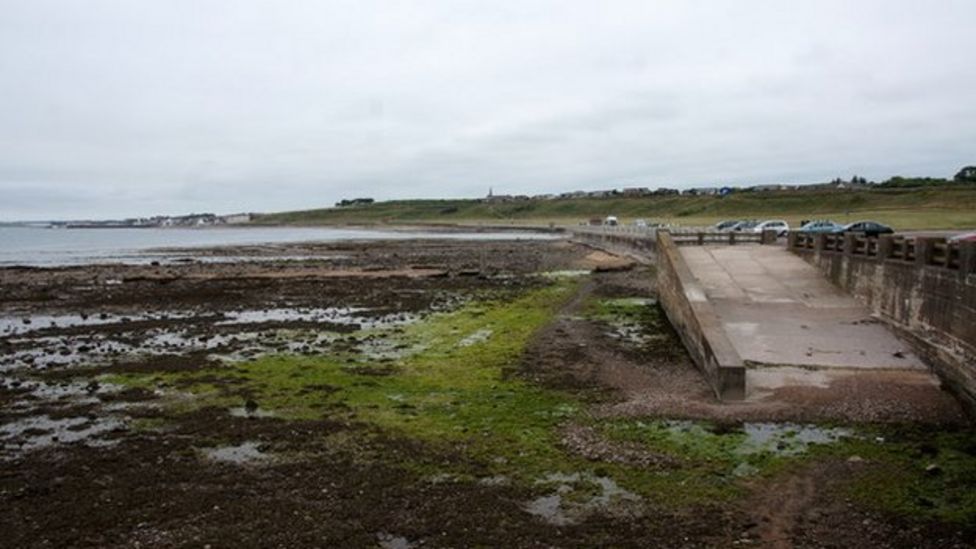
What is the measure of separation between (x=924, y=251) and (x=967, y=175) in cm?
10635

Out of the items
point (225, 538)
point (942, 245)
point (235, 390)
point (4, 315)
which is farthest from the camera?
point (4, 315)

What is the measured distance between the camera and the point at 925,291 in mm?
18156

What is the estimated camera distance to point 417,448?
Result: 1180 centimetres

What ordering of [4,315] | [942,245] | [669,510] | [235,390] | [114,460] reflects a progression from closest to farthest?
1. [669,510]
2. [114,460]
3. [235,390]
4. [942,245]
5. [4,315]

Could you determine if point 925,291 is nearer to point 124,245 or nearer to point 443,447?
point 443,447

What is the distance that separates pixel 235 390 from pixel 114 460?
4.51m

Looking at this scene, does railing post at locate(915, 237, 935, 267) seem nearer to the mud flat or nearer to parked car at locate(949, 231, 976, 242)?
parked car at locate(949, 231, 976, 242)

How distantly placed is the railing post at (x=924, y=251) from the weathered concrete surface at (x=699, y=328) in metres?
5.33

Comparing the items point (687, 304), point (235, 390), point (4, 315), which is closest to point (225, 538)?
point (235, 390)

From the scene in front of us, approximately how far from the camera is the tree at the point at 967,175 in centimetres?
10125

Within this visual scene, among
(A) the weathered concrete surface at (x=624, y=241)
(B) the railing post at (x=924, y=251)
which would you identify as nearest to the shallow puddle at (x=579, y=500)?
(B) the railing post at (x=924, y=251)

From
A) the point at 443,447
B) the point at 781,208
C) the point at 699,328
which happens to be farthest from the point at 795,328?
the point at 781,208

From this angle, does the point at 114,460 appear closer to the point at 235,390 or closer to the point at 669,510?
the point at 235,390

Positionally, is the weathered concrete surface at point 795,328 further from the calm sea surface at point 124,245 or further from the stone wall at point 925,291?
the calm sea surface at point 124,245
